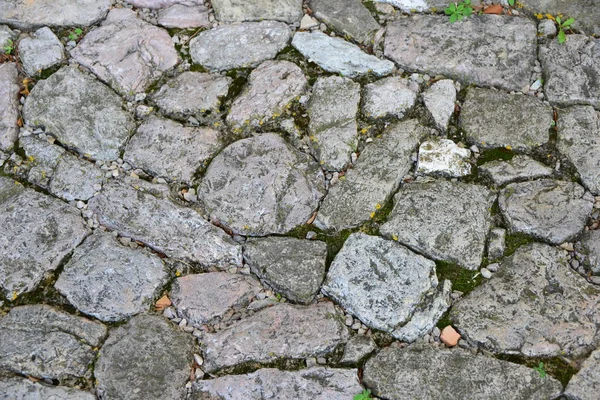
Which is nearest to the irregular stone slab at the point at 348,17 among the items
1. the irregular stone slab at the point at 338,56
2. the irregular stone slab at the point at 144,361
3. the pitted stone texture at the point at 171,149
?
the irregular stone slab at the point at 338,56

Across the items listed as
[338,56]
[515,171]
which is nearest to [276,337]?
[515,171]

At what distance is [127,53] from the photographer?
323 cm

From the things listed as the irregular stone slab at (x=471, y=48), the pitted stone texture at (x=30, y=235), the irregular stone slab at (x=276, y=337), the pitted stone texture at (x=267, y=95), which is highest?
the irregular stone slab at (x=471, y=48)

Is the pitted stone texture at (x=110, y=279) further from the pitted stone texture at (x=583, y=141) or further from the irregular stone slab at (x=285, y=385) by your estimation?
the pitted stone texture at (x=583, y=141)

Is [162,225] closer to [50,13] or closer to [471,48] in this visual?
[50,13]

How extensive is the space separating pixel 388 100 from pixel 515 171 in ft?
2.46

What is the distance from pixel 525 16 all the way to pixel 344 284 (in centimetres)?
191

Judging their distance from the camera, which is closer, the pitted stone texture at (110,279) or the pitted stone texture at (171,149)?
the pitted stone texture at (110,279)

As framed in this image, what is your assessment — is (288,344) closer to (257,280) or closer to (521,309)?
(257,280)

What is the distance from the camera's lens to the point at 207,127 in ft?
10.1

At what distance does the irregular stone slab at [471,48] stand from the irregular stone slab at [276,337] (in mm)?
1474

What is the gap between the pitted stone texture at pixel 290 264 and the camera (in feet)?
9.08

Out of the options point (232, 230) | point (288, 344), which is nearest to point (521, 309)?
point (288, 344)

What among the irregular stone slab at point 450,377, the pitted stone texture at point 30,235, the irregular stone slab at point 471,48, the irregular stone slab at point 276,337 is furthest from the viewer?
the irregular stone slab at point 471,48
